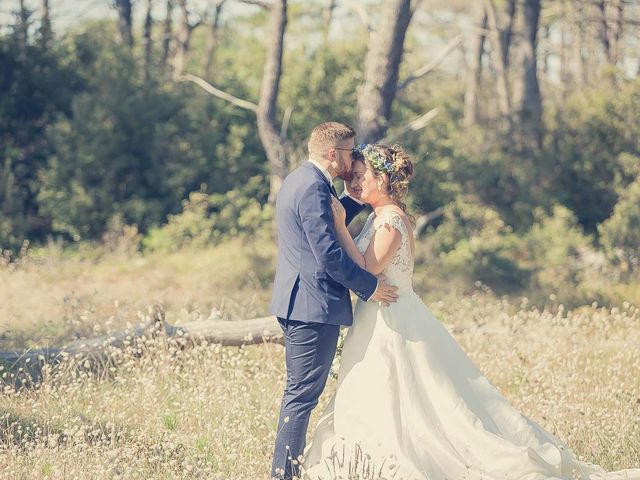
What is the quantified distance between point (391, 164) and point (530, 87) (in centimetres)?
1602

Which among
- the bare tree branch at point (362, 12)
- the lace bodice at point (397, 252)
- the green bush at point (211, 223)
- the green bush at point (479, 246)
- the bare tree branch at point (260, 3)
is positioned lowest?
the green bush at point (479, 246)

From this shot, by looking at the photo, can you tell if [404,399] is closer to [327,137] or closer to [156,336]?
[327,137]

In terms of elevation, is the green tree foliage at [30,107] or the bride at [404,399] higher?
the green tree foliage at [30,107]

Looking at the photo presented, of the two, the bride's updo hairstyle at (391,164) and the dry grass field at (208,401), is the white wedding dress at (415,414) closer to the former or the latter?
the bride's updo hairstyle at (391,164)

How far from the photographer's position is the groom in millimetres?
4867

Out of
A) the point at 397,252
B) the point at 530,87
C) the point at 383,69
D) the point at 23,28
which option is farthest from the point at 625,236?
the point at 23,28

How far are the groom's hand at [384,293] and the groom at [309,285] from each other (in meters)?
0.03

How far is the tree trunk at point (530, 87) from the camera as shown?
61.6 ft

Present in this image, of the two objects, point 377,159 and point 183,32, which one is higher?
point 183,32

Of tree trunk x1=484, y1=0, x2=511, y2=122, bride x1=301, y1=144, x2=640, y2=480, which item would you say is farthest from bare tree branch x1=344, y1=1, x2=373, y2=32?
bride x1=301, y1=144, x2=640, y2=480

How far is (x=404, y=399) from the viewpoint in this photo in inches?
205

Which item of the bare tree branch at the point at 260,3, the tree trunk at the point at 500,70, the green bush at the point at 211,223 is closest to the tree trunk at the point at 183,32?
the tree trunk at the point at 500,70

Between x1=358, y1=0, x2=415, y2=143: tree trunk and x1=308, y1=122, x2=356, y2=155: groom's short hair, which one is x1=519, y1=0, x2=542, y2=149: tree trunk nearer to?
x1=358, y1=0, x2=415, y2=143: tree trunk

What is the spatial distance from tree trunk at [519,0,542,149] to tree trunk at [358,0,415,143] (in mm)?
5884
